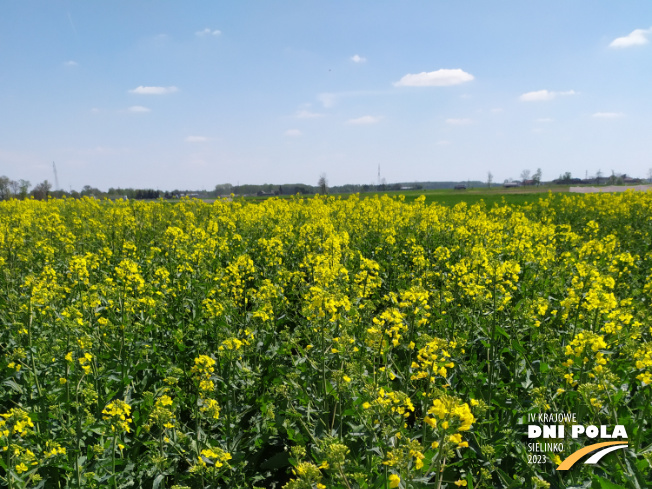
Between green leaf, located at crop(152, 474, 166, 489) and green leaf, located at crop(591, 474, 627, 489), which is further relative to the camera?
green leaf, located at crop(152, 474, 166, 489)

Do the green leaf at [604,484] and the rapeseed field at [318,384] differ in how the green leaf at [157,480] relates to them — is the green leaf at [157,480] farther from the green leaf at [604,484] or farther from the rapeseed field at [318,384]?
the green leaf at [604,484]

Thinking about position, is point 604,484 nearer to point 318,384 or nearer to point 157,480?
point 318,384

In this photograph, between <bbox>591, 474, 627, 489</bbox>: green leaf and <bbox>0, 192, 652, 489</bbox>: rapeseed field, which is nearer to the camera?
<bbox>591, 474, 627, 489</bbox>: green leaf

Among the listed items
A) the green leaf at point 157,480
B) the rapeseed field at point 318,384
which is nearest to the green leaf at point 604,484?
the rapeseed field at point 318,384

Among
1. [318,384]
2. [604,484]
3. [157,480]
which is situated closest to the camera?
[604,484]

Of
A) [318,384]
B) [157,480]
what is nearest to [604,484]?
[318,384]

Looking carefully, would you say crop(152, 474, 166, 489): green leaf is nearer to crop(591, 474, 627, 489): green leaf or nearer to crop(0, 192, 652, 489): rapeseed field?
crop(0, 192, 652, 489): rapeseed field

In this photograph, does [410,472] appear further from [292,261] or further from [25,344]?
[292,261]

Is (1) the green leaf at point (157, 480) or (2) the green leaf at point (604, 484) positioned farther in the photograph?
(1) the green leaf at point (157, 480)

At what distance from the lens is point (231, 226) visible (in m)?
10.1

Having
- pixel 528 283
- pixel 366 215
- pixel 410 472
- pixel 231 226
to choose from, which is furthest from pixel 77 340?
pixel 366 215

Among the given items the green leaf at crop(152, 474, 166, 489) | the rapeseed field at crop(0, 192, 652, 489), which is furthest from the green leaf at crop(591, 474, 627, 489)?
the green leaf at crop(152, 474, 166, 489)

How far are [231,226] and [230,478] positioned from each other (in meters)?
7.72

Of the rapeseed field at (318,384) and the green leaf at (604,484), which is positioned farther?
the rapeseed field at (318,384)
